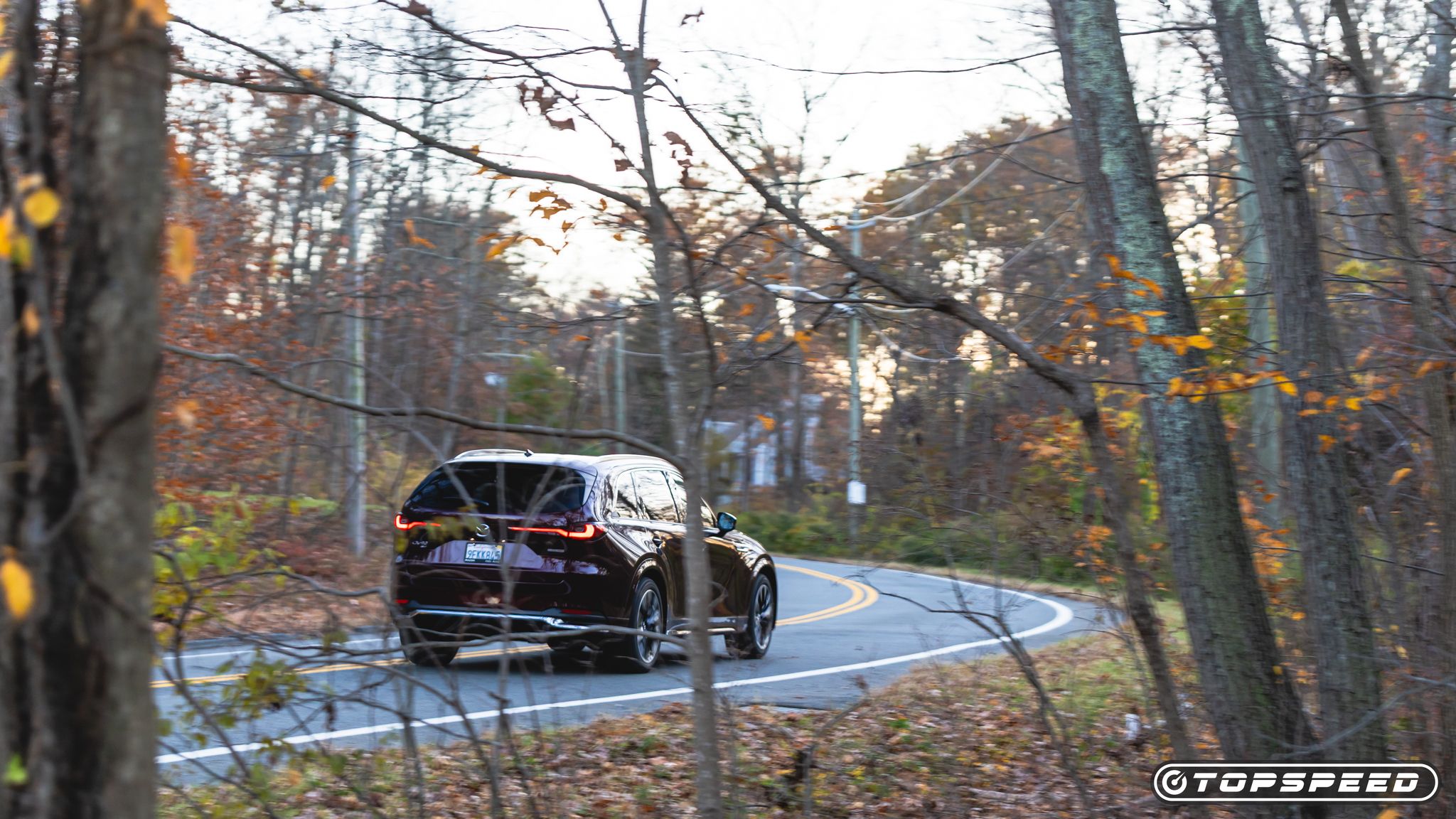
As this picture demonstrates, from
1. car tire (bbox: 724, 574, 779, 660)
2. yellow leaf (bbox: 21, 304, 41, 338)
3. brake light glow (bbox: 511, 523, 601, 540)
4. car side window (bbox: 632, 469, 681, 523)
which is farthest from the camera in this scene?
car tire (bbox: 724, 574, 779, 660)

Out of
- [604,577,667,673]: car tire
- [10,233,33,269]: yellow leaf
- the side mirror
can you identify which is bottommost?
[604,577,667,673]: car tire

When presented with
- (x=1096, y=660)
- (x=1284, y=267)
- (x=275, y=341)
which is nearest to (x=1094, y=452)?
(x=1284, y=267)

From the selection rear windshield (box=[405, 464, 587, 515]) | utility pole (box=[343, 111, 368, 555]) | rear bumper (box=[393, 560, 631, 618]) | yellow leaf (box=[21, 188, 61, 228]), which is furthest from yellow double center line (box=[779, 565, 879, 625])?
yellow leaf (box=[21, 188, 61, 228])

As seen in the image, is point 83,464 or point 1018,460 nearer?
point 83,464

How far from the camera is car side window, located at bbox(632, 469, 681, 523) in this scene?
10625mm

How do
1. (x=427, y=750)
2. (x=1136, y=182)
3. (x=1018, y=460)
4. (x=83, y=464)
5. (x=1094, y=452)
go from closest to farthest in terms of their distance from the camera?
(x=83, y=464) < (x=1094, y=452) < (x=1136, y=182) < (x=427, y=750) < (x=1018, y=460)

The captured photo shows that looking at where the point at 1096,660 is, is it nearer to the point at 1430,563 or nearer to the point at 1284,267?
the point at 1430,563

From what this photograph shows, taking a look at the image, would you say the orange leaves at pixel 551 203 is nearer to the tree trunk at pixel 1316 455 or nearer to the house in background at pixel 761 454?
the house in background at pixel 761 454

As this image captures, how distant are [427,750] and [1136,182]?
511 cm

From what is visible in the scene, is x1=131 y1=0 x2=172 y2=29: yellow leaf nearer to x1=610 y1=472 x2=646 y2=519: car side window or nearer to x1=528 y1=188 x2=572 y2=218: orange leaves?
x1=528 y1=188 x2=572 y2=218: orange leaves

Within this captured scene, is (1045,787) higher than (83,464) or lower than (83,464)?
lower

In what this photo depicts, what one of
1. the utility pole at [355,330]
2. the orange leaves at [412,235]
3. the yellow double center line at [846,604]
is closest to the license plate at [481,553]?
the utility pole at [355,330]

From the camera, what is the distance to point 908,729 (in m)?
8.22
